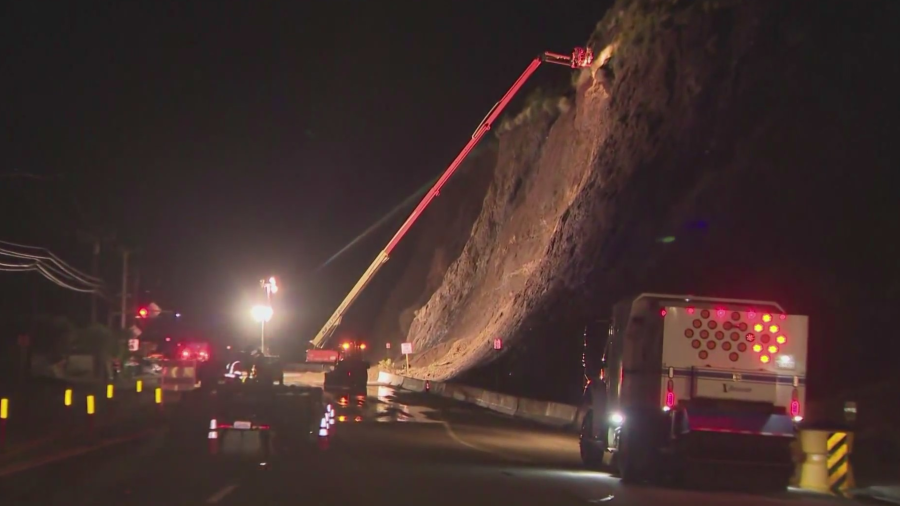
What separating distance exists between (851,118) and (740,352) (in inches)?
997

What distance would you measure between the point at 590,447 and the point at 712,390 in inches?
168

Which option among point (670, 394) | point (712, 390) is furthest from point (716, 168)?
point (670, 394)

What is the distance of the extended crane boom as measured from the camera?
55741 mm

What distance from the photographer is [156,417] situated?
2733 centimetres

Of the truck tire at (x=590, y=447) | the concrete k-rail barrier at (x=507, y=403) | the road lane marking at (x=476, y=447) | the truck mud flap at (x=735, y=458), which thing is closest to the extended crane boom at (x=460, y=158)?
the concrete k-rail barrier at (x=507, y=403)

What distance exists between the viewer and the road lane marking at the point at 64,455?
16.2 metres

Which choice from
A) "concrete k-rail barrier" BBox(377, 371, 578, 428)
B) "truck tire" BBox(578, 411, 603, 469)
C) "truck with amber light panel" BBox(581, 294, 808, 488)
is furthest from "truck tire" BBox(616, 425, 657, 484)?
"concrete k-rail barrier" BBox(377, 371, 578, 428)

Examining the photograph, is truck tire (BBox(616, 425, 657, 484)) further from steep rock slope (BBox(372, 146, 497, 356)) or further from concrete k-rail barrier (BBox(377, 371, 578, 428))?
steep rock slope (BBox(372, 146, 497, 356))

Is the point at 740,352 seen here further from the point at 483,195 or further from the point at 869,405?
the point at 483,195

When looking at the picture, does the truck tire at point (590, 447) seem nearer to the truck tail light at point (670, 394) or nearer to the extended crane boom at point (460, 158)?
the truck tail light at point (670, 394)

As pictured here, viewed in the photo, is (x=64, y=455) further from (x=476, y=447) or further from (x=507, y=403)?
(x=507, y=403)

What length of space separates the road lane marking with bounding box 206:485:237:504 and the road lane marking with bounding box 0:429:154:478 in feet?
12.9

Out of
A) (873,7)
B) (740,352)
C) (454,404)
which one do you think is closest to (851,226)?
(873,7)

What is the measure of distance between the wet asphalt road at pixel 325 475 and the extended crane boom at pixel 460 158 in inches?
1366
